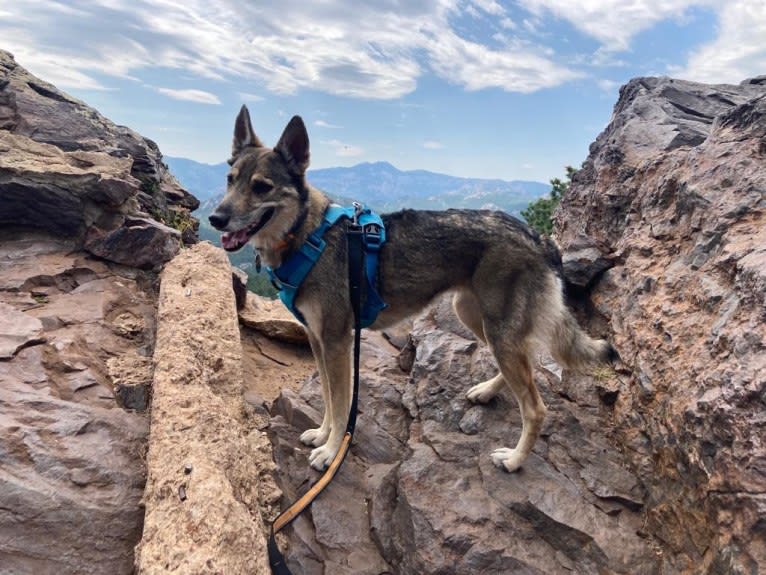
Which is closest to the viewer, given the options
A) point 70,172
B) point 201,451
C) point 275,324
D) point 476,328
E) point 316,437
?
point 201,451

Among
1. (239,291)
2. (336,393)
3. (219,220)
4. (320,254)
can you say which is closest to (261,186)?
(219,220)

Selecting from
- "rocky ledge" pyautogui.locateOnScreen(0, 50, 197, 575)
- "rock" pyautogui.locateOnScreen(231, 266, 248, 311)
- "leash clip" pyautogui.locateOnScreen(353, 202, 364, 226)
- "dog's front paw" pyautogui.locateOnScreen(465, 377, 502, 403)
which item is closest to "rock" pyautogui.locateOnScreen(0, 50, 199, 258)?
"rocky ledge" pyautogui.locateOnScreen(0, 50, 197, 575)

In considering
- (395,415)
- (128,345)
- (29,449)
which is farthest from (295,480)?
(128,345)

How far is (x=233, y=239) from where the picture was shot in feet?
15.4

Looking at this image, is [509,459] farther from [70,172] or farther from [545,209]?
[545,209]

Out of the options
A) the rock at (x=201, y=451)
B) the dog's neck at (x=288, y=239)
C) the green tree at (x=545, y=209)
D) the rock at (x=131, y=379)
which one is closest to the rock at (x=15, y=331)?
the rock at (x=131, y=379)

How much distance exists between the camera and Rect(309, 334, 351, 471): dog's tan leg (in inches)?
195

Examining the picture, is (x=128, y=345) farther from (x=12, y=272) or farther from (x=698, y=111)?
(x=698, y=111)

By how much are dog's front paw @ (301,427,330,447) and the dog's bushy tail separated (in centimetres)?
266

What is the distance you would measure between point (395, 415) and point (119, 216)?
5933mm

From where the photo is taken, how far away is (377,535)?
4328mm

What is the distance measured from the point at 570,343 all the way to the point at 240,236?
3.58 metres

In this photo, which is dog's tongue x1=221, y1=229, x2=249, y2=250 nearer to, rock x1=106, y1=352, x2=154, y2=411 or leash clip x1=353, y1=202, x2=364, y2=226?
leash clip x1=353, y1=202, x2=364, y2=226

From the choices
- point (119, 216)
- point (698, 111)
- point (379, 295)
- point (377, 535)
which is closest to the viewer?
point (377, 535)
